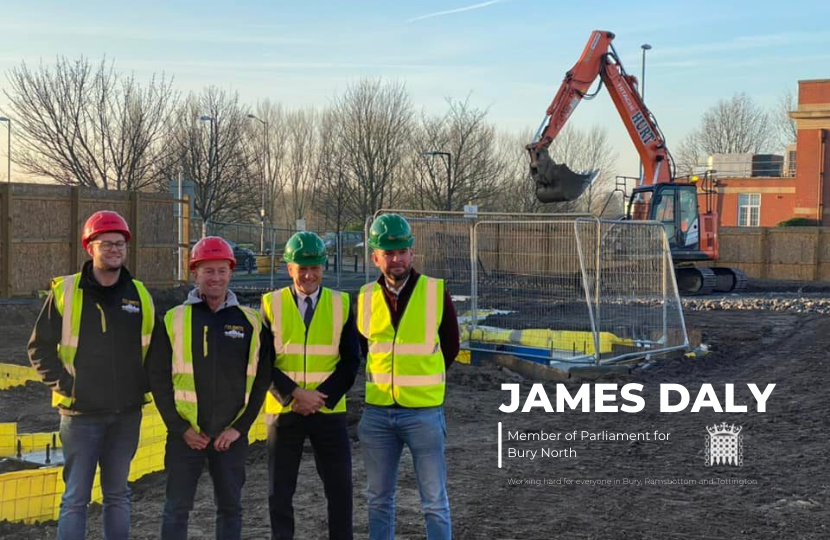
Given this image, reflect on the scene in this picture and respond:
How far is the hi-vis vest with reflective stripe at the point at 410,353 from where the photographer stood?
191 inches

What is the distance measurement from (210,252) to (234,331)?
461 millimetres

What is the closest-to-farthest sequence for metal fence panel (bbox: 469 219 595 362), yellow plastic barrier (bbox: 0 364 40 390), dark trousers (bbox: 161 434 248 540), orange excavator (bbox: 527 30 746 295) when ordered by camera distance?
dark trousers (bbox: 161 434 248 540) < yellow plastic barrier (bbox: 0 364 40 390) < metal fence panel (bbox: 469 219 595 362) < orange excavator (bbox: 527 30 746 295)

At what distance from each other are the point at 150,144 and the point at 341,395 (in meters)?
26.8

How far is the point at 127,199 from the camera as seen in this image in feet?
71.7

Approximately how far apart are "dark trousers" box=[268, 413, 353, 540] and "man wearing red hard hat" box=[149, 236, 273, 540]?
0.19m

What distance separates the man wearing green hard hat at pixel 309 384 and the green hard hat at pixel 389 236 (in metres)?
0.36

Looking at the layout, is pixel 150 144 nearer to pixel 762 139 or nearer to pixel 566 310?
pixel 566 310

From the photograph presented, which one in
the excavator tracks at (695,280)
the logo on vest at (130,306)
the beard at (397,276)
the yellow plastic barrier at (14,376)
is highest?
the beard at (397,276)

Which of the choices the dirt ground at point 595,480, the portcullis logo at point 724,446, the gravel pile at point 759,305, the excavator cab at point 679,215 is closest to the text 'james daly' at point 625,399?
the dirt ground at point 595,480

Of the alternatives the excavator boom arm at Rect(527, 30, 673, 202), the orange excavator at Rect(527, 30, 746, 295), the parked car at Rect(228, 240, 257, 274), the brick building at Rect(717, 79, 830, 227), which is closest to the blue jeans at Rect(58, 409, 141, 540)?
the excavator boom arm at Rect(527, 30, 673, 202)

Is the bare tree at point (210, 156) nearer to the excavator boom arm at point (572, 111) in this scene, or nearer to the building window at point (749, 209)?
the excavator boom arm at point (572, 111)

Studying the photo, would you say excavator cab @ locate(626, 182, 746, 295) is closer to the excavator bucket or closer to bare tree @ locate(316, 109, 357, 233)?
the excavator bucket

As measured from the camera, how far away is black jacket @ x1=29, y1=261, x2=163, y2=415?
4770 millimetres

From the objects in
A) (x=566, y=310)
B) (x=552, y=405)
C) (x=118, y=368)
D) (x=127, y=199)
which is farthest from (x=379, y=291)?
(x=127, y=199)
